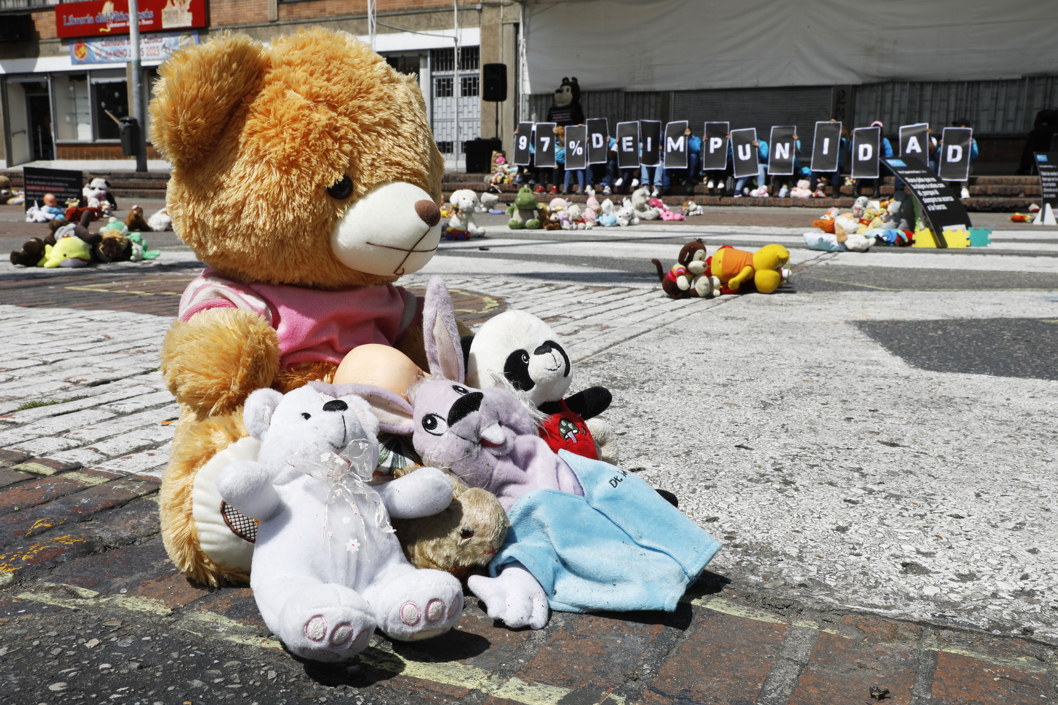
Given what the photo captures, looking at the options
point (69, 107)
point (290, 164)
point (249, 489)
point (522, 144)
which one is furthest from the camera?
point (69, 107)

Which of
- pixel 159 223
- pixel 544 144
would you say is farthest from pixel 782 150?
pixel 159 223

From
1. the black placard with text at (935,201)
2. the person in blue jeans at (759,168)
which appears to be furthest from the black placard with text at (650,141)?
the black placard with text at (935,201)

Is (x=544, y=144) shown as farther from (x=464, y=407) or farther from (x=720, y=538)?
(x=464, y=407)

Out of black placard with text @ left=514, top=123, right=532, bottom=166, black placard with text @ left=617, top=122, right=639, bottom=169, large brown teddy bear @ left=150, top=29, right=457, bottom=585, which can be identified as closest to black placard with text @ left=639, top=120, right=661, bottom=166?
black placard with text @ left=617, top=122, right=639, bottom=169

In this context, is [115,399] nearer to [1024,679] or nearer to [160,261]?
[1024,679]

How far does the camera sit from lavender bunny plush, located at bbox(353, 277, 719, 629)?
1.87 m

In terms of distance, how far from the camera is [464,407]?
6.49ft

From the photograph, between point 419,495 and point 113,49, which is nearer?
point 419,495

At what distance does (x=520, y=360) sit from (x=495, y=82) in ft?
73.4

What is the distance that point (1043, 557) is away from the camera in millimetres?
2102

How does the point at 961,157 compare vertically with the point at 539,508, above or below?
above

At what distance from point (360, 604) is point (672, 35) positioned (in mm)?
22968

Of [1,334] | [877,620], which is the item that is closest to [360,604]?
[877,620]

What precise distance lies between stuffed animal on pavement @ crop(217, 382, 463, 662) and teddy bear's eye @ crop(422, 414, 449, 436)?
0.49 ft
